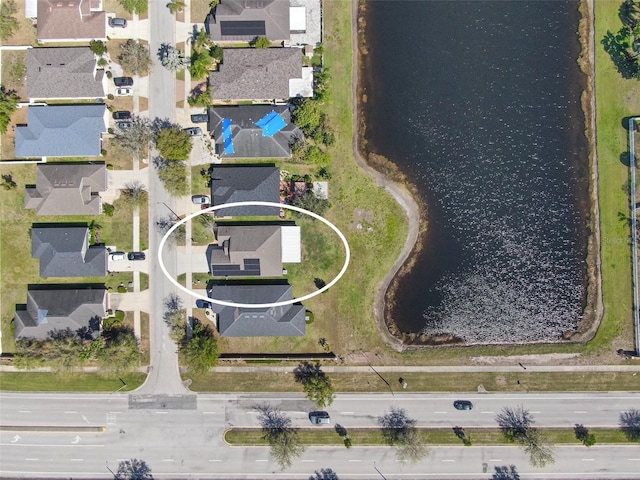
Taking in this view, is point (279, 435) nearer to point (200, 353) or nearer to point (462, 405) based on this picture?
point (200, 353)

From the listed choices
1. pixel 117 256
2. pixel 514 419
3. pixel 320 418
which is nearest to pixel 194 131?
pixel 117 256

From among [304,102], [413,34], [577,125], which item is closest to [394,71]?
[413,34]

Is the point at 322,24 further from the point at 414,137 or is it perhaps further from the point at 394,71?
the point at 414,137

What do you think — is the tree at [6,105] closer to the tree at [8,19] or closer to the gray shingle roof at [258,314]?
the tree at [8,19]

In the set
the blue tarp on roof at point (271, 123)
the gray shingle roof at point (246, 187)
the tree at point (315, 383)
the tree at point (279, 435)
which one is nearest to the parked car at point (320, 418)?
the tree at point (315, 383)

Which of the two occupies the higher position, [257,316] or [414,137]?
[414,137]

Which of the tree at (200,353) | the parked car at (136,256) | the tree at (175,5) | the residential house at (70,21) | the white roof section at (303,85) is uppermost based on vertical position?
the tree at (175,5)
